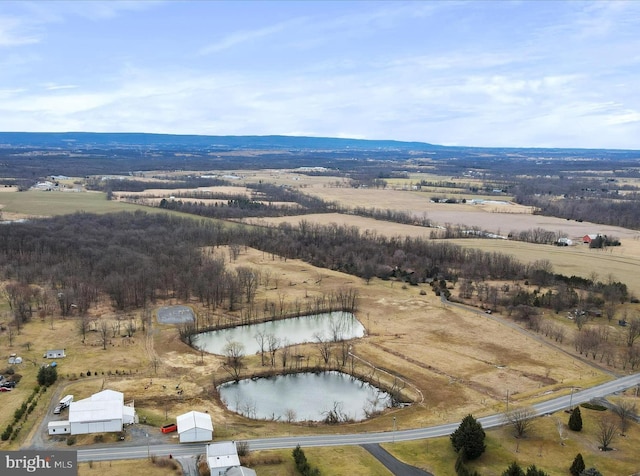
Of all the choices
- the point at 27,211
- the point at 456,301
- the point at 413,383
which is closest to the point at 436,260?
the point at 456,301

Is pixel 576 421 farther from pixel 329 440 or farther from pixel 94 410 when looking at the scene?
pixel 94 410

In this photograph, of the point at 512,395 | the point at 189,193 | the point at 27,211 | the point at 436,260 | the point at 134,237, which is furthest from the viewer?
the point at 189,193

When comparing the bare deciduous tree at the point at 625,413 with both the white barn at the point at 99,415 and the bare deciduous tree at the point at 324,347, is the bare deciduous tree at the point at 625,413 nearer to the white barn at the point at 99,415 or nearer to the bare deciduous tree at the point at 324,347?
the bare deciduous tree at the point at 324,347

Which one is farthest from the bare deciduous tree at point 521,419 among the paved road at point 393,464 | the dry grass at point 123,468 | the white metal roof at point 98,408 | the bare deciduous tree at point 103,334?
the bare deciduous tree at point 103,334

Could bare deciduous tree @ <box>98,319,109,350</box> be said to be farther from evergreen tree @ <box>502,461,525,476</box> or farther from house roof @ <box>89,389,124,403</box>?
evergreen tree @ <box>502,461,525,476</box>

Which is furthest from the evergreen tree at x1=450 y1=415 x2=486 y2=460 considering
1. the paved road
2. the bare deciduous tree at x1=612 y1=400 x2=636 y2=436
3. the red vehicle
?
the red vehicle

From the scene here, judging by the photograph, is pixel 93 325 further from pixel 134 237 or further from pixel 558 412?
pixel 558 412
